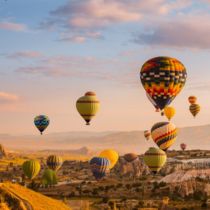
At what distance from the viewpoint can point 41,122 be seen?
347 feet

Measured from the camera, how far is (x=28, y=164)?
88.3 metres

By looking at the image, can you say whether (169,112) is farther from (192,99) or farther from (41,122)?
(41,122)

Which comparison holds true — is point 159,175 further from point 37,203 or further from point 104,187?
point 37,203

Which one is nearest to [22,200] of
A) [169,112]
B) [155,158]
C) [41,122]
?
[155,158]

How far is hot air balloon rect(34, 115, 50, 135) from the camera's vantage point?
105 m

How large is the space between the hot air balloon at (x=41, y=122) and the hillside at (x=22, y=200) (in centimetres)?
7689

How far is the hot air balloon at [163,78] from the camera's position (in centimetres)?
6356

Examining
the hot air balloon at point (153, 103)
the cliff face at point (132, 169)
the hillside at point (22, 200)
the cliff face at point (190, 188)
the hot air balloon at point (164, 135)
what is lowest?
the cliff face at point (190, 188)

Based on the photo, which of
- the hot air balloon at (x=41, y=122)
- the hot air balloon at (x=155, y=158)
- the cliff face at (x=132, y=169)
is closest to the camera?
the hot air balloon at (x=155, y=158)

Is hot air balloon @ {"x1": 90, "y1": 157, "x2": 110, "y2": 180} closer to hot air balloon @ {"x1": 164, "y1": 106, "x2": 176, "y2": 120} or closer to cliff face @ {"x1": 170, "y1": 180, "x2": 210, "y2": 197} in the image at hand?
cliff face @ {"x1": 170, "y1": 180, "x2": 210, "y2": 197}

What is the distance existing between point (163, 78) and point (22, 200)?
134 feet

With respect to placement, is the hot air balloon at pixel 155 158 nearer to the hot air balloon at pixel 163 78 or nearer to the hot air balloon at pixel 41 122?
the hot air balloon at pixel 163 78

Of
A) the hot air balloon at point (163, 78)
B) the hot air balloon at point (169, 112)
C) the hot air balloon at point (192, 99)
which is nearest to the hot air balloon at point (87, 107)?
the hot air balloon at point (163, 78)

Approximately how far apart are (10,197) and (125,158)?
94.6 m
